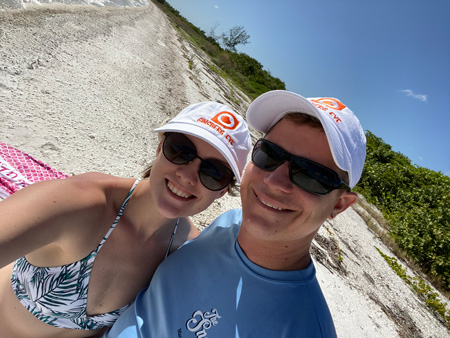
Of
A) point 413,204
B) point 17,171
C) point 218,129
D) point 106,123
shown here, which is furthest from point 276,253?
point 413,204

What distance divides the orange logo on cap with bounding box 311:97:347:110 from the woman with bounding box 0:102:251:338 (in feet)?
1.71

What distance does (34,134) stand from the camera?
3.20m

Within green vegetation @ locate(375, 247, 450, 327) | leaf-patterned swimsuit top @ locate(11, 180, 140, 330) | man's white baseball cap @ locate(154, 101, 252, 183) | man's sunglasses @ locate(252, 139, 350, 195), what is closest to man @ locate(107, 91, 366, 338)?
man's sunglasses @ locate(252, 139, 350, 195)

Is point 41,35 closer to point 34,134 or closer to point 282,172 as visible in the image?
point 34,134

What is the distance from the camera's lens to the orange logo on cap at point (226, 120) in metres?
1.72

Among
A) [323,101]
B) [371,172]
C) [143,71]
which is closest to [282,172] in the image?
[323,101]

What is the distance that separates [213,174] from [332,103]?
86 centimetres

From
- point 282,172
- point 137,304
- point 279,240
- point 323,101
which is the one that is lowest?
point 137,304

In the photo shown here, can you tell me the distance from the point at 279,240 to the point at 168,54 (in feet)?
35.2

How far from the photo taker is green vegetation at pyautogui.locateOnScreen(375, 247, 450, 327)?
5.46 metres

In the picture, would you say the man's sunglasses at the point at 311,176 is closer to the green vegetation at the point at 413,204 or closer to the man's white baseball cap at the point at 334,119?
the man's white baseball cap at the point at 334,119

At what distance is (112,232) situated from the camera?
5.59ft

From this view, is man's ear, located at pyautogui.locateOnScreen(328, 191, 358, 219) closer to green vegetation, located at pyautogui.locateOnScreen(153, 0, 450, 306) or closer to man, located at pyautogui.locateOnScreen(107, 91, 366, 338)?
man, located at pyautogui.locateOnScreen(107, 91, 366, 338)

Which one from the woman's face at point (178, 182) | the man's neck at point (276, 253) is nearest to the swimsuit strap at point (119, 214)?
the woman's face at point (178, 182)
